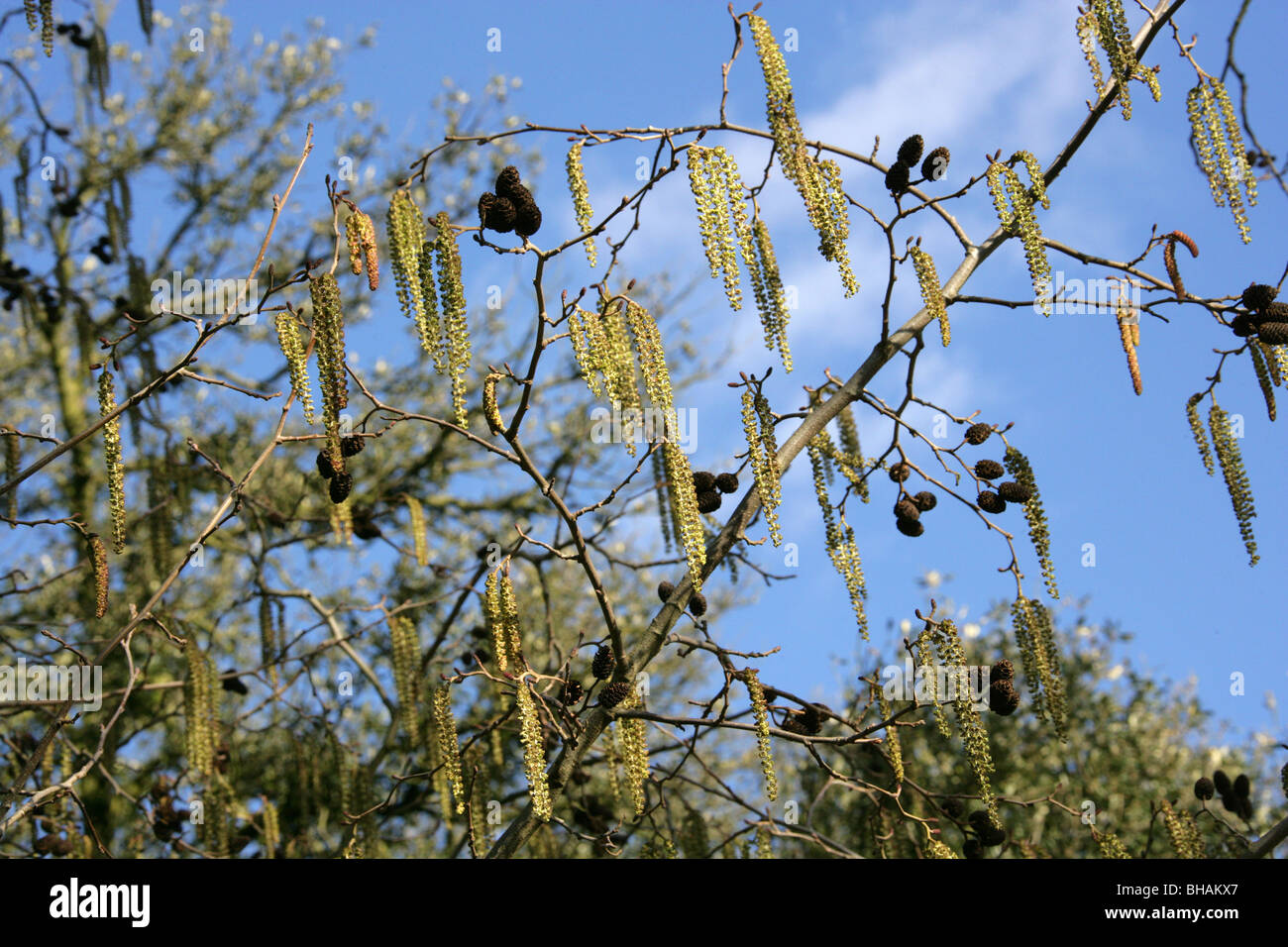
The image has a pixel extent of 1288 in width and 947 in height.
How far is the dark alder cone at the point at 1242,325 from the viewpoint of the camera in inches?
154

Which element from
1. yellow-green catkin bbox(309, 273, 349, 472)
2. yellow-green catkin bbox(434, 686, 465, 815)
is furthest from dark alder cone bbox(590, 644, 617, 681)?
yellow-green catkin bbox(309, 273, 349, 472)

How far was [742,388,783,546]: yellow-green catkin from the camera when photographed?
3.35 metres

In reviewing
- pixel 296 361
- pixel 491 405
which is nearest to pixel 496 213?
pixel 491 405

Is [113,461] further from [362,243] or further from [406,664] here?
[406,664]

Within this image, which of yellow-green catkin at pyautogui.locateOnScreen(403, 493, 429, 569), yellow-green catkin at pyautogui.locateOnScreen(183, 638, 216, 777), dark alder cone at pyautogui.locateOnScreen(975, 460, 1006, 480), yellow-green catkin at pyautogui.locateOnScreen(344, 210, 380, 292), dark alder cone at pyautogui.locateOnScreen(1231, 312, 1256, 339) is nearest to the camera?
yellow-green catkin at pyautogui.locateOnScreen(344, 210, 380, 292)

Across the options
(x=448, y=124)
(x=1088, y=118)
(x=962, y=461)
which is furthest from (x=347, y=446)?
(x=448, y=124)

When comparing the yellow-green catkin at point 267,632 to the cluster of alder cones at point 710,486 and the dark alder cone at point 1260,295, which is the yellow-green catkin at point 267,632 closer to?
the cluster of alder cones at point 710,486

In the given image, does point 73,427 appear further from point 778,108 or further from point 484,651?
point 778,108

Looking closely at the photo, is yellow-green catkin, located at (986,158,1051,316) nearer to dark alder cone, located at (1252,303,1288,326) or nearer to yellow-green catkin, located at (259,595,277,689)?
dark alder cone, located at (1252,303,1288,326)

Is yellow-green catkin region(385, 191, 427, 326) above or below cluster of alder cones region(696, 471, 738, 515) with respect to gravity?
above

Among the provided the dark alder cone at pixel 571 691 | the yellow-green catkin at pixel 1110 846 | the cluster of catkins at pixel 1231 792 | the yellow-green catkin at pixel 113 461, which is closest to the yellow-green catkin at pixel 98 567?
the yellow-green catkin at pixel 113 461

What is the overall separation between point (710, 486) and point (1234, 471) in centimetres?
165
